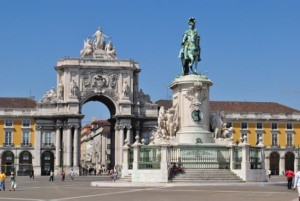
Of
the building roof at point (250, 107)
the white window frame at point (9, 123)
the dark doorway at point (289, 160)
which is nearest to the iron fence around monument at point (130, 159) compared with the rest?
the white window frame at point (9, 123)

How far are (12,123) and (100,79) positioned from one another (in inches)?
562

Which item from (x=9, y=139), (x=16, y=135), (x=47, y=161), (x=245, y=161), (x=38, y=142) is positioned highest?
(x=16, y=135)

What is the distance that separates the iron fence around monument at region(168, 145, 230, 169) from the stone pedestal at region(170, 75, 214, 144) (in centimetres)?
94

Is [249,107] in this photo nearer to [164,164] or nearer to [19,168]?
[19,168]

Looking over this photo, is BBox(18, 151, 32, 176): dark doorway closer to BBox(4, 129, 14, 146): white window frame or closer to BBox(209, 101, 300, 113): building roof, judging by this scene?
BBox(4, 129, 14, 146): white window frame

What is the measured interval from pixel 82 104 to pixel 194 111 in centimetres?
5766

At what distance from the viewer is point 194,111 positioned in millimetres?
37094

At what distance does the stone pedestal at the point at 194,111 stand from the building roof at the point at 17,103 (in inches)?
2485

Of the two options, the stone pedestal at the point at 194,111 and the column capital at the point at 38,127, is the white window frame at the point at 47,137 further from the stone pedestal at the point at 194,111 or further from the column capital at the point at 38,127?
the stone pedestal at the point at 194,111

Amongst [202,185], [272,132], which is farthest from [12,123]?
[202,185]

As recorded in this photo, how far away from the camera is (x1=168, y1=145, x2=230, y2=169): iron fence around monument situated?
35.9 metres

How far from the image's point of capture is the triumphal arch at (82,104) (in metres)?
91.9

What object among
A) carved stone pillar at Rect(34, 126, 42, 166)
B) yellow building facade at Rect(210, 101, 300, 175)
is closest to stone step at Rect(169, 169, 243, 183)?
carved stone pillar at Rect(34, 126, 42, 166)

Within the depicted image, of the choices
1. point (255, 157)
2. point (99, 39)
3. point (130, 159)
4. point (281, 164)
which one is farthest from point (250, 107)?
point (255, 157)
